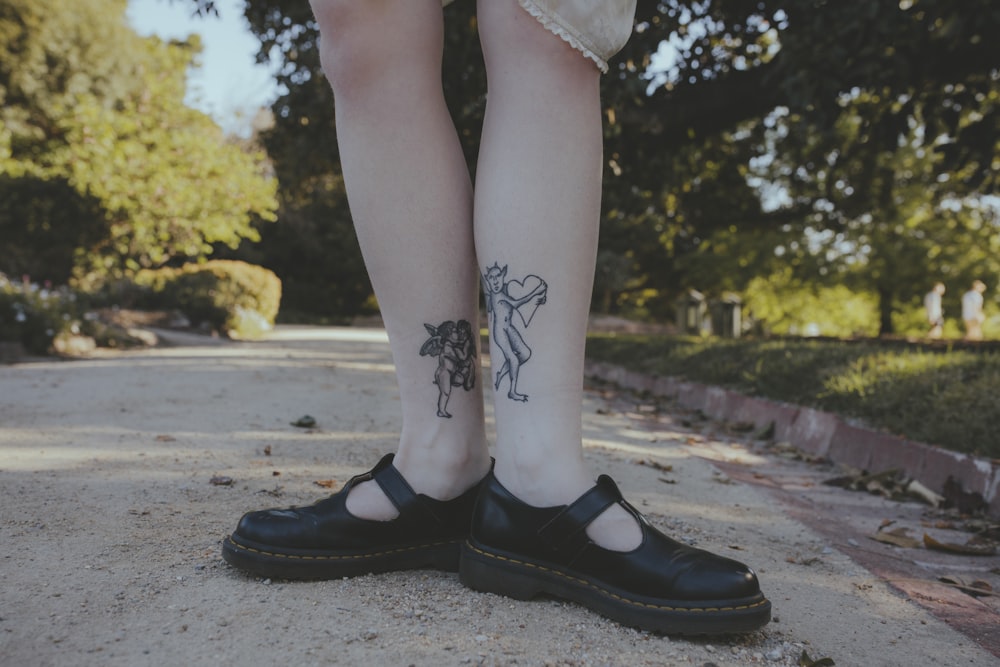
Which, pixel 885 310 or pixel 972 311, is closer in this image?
pixel 972 311

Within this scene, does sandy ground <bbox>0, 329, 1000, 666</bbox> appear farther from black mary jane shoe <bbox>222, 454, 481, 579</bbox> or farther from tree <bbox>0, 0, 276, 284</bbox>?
tree <bbox>0, 0, 276, 284</bbox>

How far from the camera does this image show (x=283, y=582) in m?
1.09

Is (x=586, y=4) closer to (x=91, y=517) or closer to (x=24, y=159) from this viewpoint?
(x=91, y=517)

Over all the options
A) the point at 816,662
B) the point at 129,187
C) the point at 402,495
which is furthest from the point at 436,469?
the point at 129,187

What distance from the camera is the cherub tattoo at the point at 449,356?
3.87ft

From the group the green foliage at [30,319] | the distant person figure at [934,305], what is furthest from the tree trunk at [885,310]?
the green foliage at [30,319]

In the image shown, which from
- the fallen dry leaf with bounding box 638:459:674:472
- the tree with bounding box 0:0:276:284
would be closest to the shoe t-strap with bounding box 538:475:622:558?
the fallen dry leaf with bounding box 638:459:674:472

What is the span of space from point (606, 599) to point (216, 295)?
9268 mm

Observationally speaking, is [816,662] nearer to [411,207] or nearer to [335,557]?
[335,557]

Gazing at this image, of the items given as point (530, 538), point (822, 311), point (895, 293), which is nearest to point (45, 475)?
point (530, 538)

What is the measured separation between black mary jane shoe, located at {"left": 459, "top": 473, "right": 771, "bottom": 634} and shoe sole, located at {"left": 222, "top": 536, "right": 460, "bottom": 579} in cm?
8

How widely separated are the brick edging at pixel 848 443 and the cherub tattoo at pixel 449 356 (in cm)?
154

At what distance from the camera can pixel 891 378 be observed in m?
3.07

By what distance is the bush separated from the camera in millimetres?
9375
